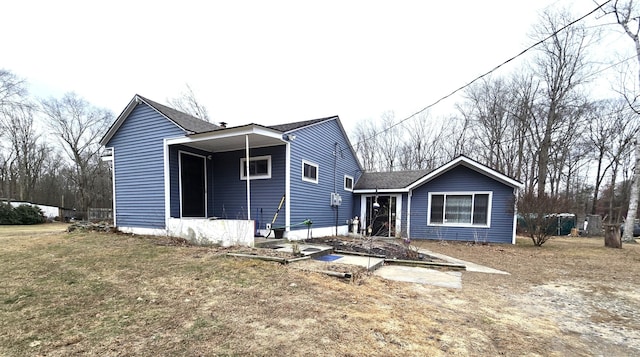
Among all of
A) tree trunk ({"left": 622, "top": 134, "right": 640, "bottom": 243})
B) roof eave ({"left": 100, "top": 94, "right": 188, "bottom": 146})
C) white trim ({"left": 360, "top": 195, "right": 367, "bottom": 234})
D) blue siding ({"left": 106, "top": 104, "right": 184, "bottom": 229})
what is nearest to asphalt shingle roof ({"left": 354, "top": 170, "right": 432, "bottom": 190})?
white trim ({"left": 360, "top": 195, "right": 367, "bottom": 234})

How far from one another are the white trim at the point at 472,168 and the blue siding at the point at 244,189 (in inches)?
252

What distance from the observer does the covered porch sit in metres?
8.23

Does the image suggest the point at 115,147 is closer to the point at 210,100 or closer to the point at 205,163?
the point at 205,163

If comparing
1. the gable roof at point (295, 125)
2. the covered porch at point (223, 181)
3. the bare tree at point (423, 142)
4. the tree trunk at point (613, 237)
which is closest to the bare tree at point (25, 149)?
the covered porch at point (223, 181)

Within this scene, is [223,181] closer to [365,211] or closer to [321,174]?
[321,174]

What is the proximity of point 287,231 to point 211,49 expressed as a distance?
370 inches

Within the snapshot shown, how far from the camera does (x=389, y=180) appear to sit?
14.5 m

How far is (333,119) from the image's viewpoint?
12.4 m

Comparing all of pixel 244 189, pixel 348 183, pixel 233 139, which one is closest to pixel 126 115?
pixel 233 139

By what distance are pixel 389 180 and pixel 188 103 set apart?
1986 cm

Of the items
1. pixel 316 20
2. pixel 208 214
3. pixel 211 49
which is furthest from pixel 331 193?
pixel 211 49

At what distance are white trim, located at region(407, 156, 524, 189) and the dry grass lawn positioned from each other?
5.32 meters

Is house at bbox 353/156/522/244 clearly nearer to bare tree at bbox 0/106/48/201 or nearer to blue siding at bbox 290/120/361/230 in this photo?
blue siding at bbox 290/120/361/230

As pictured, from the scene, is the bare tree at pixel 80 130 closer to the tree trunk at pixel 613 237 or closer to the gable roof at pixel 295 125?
the gable roof at pixel 295 125
